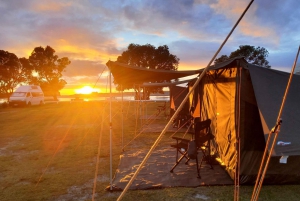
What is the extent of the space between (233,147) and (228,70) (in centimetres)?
165

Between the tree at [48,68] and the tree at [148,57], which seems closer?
the tree at [148,57]

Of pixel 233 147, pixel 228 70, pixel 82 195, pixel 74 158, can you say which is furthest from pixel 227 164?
pixel 74 158

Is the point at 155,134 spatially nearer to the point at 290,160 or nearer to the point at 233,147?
the point at 233,147

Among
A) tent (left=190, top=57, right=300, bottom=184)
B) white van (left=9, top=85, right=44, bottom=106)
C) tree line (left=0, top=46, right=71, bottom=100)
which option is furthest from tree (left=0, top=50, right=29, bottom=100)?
tent (left=190, top=57, right=300, bottom=184)

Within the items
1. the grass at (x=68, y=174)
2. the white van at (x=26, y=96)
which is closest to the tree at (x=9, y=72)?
the white van at (x=26, y=96)

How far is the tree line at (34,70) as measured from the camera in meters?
29.2

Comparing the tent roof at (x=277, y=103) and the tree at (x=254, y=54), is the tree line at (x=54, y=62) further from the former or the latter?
the tent roof at (x=277, y=103)

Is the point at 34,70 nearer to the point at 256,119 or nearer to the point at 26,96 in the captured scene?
the point at 26,96

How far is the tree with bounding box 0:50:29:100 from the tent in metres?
32.9

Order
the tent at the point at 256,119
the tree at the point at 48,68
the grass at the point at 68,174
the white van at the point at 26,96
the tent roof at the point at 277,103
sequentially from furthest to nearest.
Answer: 1. the tree at the point at 48,68
2. the white van at the point at 26,96
3. the grass at the point at 68,174
4. the tent at the point at 256,119
5. the tent roof at the point at 277,103

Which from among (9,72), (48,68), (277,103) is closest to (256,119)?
(277,103)

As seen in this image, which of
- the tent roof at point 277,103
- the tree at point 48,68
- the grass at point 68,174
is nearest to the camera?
the tent roof at point 277,103

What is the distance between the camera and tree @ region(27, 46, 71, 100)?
33.4 meters

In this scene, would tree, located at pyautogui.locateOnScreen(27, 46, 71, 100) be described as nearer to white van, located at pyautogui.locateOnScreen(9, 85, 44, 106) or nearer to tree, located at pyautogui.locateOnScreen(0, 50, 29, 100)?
tree, located at pyautogui.locateOnScreen(0, 50, 29, 100)
